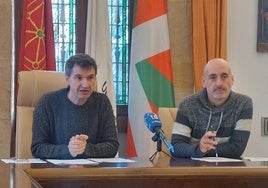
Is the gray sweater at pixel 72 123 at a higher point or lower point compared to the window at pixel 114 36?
lower

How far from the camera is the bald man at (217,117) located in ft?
9.39

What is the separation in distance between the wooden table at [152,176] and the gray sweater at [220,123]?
72 centimetres

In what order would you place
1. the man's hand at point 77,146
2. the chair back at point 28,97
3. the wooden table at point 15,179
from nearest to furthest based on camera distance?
the wooden table at point 15,179
the man's hand at point 77,146
the chair back at point 28,97

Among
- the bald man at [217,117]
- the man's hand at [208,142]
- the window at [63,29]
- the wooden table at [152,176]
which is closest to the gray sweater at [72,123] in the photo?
the bald man at [217,117]

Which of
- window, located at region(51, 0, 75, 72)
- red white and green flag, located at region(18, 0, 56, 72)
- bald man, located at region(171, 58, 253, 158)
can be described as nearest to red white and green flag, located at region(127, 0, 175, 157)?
window, located at region(51, 0, 75, 72)

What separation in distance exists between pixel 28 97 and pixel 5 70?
94 cm

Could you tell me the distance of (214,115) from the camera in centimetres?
296

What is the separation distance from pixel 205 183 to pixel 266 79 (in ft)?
8.62

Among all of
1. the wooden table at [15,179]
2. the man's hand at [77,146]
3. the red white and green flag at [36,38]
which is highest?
the red white and green flag at [36,38]

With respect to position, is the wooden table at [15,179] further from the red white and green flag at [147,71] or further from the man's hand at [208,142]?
the red white and green flag at [147,71]

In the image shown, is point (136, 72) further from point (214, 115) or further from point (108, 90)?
point (214, 115)

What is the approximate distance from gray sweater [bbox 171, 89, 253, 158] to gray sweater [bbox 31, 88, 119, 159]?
15.1 inches

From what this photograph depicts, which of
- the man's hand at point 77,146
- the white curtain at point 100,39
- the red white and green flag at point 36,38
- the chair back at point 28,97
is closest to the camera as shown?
the man's hand at point 77,146

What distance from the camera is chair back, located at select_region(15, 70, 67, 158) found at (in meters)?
3.01
